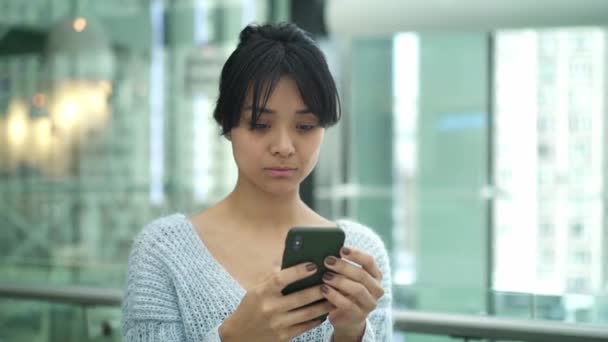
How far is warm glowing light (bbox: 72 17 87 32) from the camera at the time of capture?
22.3 feet

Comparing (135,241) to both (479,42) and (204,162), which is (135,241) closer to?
(204,162)

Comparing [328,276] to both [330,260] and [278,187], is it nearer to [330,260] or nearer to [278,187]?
[330,260]

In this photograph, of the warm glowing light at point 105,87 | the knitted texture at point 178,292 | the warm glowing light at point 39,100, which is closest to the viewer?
the knitted texture at point 178,292

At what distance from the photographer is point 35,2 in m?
6.63

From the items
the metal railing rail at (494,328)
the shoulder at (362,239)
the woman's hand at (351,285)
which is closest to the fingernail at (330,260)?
the woman's hand at (351,285)

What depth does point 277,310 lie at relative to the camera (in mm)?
1322

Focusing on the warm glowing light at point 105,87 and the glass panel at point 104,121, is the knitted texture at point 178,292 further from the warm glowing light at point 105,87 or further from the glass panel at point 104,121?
the warm glowing light at point 105,87

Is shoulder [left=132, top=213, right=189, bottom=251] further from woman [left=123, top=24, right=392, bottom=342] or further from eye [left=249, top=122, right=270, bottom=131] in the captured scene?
eye [left=249, top=122, right=270, bottom=131]

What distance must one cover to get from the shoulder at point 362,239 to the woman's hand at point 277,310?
31 centimetres

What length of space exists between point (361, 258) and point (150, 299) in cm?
42

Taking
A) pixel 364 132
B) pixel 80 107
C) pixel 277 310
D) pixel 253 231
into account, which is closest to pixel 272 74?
pixel 253 231

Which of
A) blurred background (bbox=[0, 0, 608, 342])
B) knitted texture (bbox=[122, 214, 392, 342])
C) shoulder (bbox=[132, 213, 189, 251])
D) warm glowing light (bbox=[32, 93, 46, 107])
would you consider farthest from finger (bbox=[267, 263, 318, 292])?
warm glowing light (bbox=[32, 93, 46, 107])

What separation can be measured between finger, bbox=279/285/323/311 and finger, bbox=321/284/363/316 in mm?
11

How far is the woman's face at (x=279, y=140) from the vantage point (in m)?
1.45
